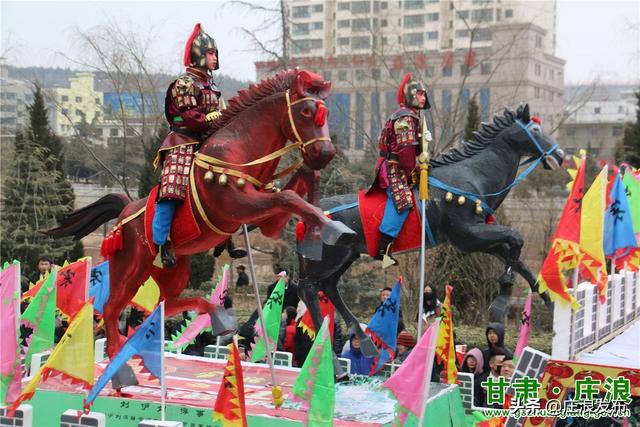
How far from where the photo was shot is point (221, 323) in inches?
268

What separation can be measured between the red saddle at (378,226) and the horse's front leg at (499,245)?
15.5 inches

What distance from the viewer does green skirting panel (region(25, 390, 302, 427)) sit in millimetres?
6357

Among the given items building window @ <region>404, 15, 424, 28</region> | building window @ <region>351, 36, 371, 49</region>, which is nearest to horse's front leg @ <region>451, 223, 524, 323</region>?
building window @ <region>351, 36, 371, 49</region>

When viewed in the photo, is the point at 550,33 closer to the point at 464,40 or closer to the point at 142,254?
the point at 464,40

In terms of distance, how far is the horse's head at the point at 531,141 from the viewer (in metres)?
8.25

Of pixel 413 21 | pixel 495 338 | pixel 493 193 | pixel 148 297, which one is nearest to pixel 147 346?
pixel 148 297

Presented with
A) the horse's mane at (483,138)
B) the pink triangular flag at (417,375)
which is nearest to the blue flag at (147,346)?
the pink triangular flag at (417,375)

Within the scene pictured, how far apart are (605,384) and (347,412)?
6.24ft

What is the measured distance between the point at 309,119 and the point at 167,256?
1.57 meters

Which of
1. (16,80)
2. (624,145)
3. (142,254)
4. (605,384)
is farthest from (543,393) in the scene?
(16,80)

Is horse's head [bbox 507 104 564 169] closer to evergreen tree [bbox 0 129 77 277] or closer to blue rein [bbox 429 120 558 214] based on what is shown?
blue rein [bbox 429 120 558 214]

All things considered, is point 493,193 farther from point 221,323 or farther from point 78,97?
point 78,97

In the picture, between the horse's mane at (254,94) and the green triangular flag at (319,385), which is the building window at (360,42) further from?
the green triangular flag at (319,385)

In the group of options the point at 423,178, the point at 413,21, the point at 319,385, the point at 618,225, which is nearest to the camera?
→ the point at 319,385
